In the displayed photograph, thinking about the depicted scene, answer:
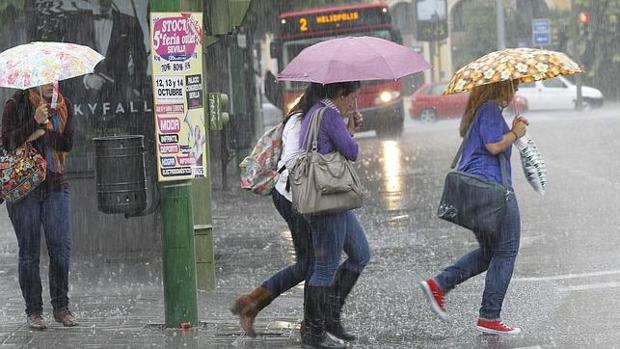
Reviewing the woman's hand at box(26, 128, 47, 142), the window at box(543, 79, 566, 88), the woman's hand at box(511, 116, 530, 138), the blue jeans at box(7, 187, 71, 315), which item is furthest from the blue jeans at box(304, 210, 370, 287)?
the window at box(543, 79, 566, 88)

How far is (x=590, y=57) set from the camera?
45.7 metres

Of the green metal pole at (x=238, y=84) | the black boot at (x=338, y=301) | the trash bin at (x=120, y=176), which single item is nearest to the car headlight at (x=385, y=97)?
the green metal pole at (x=238, y=84)

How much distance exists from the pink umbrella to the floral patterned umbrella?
0.25m

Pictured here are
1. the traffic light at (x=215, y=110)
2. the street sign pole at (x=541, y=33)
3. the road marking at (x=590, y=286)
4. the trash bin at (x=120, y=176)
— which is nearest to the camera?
the trash bin at (x=120, y=176)

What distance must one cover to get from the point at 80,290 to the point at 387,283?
2382 millimetres

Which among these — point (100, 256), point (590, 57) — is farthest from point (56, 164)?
point (590, 57)

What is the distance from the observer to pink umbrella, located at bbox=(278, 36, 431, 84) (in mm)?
6715

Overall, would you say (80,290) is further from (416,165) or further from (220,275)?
(416,165)

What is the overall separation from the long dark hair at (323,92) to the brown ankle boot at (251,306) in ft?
3.66

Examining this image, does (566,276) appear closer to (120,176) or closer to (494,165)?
(494,165)

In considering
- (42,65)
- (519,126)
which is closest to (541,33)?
(519,126)

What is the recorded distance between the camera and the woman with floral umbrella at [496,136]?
277 inches

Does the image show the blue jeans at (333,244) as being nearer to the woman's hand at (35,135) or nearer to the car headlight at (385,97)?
the woman's hand at (35,135)

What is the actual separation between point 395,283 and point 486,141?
8.00ft
